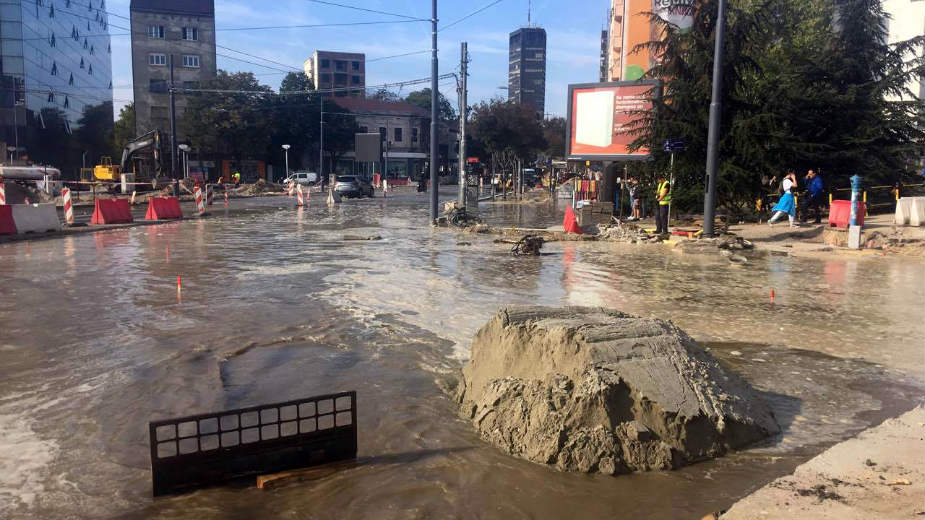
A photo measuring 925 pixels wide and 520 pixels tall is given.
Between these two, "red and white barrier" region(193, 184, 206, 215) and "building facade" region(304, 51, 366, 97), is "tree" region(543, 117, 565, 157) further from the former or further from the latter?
"red and white barrier" region(193, 184, 206, 215)

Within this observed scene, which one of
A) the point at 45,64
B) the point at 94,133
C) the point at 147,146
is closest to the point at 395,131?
the point at 94,133

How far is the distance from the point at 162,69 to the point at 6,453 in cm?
8289

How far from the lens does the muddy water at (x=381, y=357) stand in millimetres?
3912

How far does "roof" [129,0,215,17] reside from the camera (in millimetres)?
77438

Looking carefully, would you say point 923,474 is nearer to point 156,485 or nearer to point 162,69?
point 156,485

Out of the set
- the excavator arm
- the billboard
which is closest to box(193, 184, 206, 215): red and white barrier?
the billboard

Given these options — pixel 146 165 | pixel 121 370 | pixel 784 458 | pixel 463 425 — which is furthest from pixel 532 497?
pixel 146 165

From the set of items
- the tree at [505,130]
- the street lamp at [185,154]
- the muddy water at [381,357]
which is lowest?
the muddy water at [381,357]

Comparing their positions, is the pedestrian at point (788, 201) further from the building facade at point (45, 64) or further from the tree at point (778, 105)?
the building facade at point (45, 64)

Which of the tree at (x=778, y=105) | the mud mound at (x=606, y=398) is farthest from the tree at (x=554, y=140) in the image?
the mud mound at (x=606, y=398)

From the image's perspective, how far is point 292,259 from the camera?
1410cm

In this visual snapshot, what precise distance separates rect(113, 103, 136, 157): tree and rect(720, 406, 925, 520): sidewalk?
8278 centimetres

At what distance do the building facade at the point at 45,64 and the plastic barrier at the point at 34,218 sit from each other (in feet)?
140

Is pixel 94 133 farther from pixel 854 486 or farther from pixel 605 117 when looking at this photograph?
pixel 854 486
